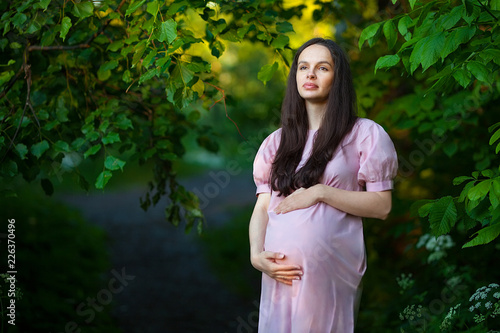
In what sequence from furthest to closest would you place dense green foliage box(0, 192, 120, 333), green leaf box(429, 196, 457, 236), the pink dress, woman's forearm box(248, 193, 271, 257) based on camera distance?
dense green foliage box(0, 192, 120, 333)
woman's forearm box(248, 193, 271, 257)
green leaf box(429, 196, 457, 236)
the pink dress

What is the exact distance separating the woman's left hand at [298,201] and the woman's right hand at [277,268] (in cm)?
19

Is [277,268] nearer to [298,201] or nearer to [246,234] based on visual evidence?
[298,201]

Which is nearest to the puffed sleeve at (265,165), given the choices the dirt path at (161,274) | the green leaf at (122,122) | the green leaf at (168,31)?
the green leaf at (168,31)

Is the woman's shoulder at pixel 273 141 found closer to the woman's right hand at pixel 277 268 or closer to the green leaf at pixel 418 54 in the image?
the woman's right hand at pixel 277 268

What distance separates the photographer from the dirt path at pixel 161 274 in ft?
17.8

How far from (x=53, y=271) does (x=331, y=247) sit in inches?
151

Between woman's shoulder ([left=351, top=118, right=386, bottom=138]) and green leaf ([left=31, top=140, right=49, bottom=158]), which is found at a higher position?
green leaf ([left=31, top=140, right=49, bottom=158])

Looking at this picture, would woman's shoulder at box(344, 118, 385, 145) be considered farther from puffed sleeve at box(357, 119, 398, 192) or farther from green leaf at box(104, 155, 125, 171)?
green leaf at box(104, 155, 125, 171)

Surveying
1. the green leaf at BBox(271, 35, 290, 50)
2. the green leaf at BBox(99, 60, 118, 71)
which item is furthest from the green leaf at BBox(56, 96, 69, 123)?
the green leaf at BBox(271, 35, 290, 50)

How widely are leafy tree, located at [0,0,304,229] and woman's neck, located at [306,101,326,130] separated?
0.52 metres

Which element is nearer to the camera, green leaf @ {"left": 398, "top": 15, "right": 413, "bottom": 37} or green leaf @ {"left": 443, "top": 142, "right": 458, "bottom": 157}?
green leaf @ {"left": 398, "top": 15, "right": 413, "bottom": 37}

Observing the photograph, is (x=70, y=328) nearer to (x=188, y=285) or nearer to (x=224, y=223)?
(x=188, y=285)

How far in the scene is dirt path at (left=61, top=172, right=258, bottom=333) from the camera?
5.41m

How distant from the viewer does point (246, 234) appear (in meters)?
8.59
